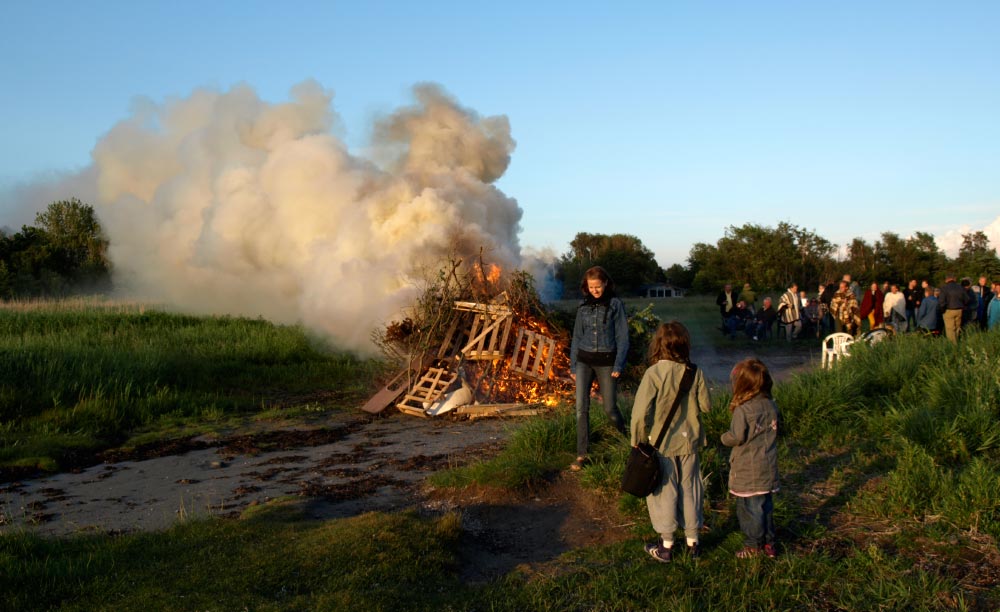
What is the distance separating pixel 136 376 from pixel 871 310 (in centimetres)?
1635

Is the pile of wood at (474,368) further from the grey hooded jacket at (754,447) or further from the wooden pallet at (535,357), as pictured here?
the grey hooded jacket at (754,447)

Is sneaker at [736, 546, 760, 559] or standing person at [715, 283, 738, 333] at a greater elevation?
standing person at [715, 283, 738, 333]

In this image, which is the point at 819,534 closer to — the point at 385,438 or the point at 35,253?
the point at 385,438

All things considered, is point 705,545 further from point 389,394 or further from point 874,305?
point 874,305

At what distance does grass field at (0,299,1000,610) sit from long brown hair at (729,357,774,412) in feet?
3.30

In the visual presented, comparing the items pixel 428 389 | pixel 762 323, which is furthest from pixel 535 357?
pixel 762 323

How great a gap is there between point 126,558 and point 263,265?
1608 cm

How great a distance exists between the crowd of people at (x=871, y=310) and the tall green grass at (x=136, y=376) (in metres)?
11.2

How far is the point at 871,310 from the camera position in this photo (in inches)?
743

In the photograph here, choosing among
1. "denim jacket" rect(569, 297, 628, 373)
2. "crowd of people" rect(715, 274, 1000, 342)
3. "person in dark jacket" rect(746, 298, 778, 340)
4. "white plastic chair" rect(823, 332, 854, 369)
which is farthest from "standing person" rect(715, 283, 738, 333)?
"denim jacket" rect(569, 297, 628, 373)

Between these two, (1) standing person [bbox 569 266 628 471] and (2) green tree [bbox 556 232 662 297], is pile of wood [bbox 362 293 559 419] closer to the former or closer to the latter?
(1) standing person [bbox 569 266 628 471]

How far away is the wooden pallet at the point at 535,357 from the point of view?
11773mm

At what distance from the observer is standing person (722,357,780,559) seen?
5.13m

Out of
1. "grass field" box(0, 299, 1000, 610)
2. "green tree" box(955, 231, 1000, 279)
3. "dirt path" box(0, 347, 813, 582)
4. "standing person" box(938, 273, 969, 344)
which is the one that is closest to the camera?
"grass field" box(0, 299, 1000, 610)
